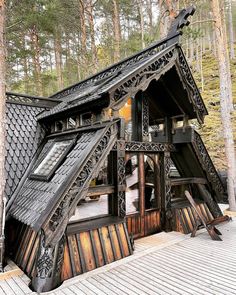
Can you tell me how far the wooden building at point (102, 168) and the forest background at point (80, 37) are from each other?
13.1 feet

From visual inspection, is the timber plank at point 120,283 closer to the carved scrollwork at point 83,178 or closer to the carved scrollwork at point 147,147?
the carved scrollwork at point 83,178

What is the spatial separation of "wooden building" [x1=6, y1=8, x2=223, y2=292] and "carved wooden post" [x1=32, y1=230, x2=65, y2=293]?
13 mm

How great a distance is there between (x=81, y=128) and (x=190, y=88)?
3105 millimetres

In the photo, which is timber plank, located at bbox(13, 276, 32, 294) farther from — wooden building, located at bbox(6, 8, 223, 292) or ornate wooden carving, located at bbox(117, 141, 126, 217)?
ornate wooden carving, located at bbox(117, 141, 126, 217)

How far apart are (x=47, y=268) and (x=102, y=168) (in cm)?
263

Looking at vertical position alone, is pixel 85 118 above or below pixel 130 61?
below

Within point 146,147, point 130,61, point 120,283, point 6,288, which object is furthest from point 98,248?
point 130,61

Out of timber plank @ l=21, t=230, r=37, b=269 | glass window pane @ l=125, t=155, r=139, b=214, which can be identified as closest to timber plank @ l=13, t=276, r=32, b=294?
timber plank @ l=21, t=230, r=37, b=269

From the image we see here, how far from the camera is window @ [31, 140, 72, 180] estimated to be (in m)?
4.62

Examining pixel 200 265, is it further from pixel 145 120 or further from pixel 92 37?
pixel 92 37

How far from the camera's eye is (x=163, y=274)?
4.02 meters

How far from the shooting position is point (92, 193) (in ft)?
15.5

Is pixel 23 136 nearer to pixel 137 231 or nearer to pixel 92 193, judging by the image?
pixel 92 193

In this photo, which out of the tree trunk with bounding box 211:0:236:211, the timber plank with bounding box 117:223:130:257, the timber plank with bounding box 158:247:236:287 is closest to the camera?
the timber plank with bounding box 158:247:236:287
